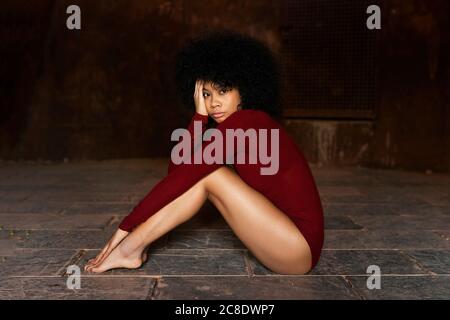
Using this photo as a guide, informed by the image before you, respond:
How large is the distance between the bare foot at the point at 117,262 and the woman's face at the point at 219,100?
0.86m

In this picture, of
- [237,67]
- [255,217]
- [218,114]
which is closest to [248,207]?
[255,217]

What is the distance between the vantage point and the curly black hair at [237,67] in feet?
9.80

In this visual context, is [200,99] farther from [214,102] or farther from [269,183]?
[269,183]

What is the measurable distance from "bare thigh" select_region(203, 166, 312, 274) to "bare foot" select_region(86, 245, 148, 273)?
21.8 inches

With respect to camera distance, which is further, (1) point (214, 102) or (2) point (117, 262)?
(1) point (214, 102)

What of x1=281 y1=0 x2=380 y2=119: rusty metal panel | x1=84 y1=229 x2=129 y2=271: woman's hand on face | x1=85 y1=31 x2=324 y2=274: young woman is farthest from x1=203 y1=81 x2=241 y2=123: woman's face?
x1=281 y1=0 x2=380 y2=119: rusty metal panel

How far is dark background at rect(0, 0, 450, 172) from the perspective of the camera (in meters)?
7.35

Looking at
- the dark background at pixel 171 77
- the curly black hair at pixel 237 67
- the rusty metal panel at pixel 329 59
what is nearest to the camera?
the curly black hair at pixel 237 67

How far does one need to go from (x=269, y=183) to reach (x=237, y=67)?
790 millimetres

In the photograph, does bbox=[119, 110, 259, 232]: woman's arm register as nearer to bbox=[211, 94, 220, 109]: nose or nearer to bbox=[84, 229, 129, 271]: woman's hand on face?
bbox=[84, 229, 129, 271]: woman's hand on face

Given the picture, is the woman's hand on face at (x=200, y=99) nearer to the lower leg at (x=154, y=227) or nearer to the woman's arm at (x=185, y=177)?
the woman's arm at (x=185, y=177)

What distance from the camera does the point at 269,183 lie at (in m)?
2.58

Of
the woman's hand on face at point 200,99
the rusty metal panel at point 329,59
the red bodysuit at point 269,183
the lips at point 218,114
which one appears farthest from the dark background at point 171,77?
the red bodysuit at point 269,183

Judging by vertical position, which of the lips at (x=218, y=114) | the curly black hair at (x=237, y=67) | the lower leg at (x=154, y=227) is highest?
the curly black hair at (x=237, y=67)
